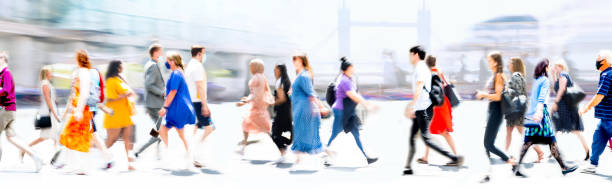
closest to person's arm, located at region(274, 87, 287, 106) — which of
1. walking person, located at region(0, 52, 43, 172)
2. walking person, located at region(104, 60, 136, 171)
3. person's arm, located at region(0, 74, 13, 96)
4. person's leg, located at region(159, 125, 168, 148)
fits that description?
person's leg, located at region(159, 125, 168, 148)

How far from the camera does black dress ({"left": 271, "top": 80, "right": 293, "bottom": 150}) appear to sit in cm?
648

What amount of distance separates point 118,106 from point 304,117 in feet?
5.11

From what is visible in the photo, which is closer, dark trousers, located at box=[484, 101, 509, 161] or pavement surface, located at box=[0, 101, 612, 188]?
pavement surface, located at box=[0, 101, 612, 188]

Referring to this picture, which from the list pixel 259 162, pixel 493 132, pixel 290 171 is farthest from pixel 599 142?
pixel 259 162

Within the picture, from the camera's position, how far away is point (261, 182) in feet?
17.1

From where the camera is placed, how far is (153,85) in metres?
6.24

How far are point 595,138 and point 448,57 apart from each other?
19303 mm

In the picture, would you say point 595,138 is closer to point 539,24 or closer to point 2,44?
point 2,44

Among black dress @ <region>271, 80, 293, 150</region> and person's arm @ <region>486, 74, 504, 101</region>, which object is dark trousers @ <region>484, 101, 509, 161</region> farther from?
black dress @ <region>271, 80, 293, 150</region>

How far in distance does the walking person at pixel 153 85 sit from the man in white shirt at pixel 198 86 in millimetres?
325

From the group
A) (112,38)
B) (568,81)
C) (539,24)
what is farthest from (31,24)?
(539,24)

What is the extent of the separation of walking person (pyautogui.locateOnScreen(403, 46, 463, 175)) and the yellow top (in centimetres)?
234

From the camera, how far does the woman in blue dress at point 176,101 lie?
5668 millimetres

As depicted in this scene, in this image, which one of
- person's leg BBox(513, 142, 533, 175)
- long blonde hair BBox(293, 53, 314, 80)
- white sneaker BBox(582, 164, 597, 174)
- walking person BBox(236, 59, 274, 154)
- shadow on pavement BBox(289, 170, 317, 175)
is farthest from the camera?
walking person BBox(236, 59, 274, 154)
